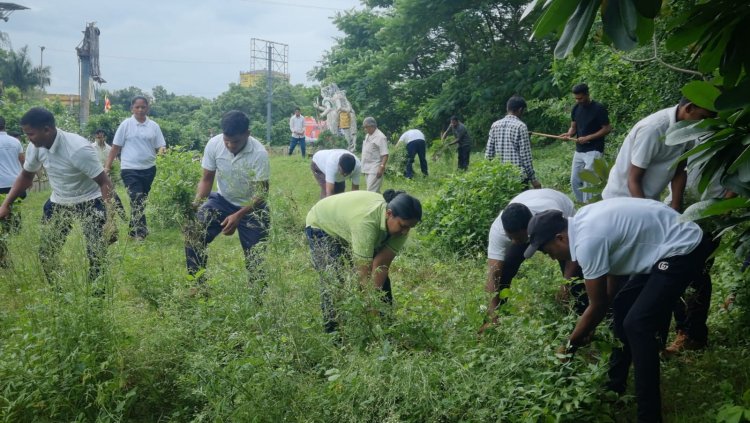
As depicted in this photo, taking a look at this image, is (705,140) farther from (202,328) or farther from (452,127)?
(452,127)

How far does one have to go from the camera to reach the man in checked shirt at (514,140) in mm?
8336

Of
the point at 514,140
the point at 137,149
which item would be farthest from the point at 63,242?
the point at 514,140

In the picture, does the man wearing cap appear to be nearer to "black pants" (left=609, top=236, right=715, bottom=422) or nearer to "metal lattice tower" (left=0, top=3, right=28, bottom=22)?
"black pants" (left=609, top=236, right=715, bottom=422)

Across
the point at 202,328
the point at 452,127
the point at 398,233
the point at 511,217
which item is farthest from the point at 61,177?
the point at 452,127

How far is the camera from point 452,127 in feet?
50.5

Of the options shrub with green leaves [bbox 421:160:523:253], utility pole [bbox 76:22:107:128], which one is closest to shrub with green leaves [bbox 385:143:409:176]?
shrub with green leaves [bbox 421:160:523:253]

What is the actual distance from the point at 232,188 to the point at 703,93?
411 centimetres

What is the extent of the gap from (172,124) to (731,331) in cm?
2937

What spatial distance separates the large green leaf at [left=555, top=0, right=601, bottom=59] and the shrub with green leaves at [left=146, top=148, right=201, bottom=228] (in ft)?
25.4

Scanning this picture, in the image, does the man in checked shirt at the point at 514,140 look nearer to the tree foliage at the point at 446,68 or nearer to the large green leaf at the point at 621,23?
the large green leaf at the point at 621,23

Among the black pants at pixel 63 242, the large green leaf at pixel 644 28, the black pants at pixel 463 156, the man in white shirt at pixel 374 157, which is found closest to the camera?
→ the large green leaf at pixel 644 28

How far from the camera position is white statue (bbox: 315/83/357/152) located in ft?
75.7

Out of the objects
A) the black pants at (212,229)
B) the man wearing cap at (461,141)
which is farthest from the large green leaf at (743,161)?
the man wearing cap at (461,141)

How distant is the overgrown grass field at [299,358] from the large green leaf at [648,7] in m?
1.86
